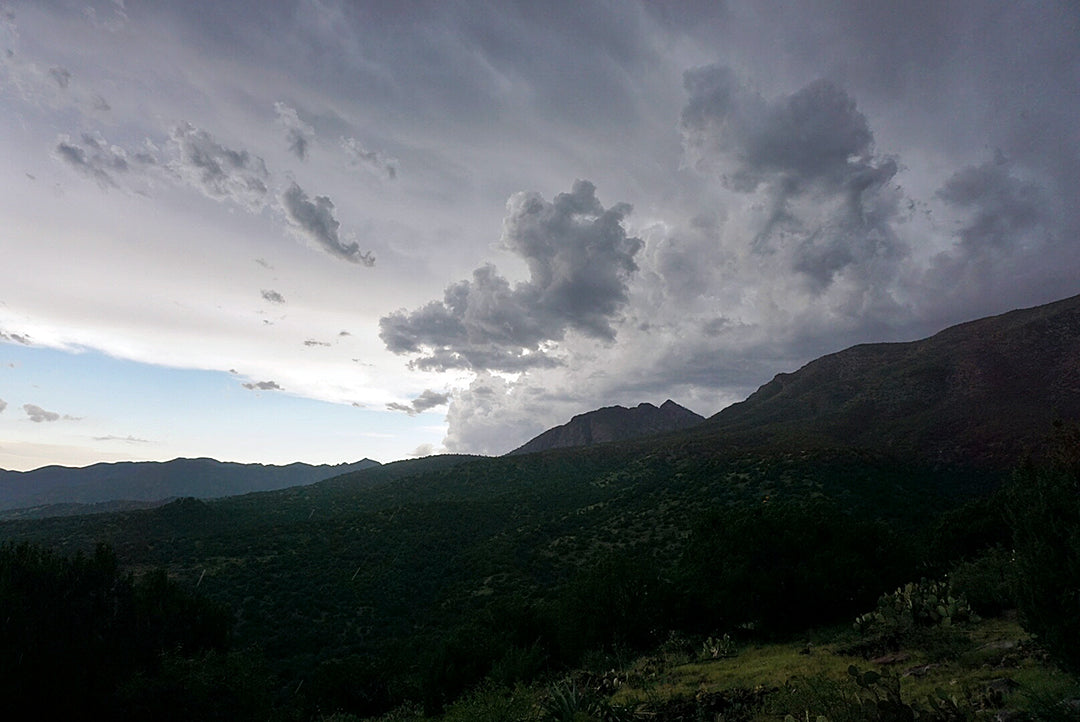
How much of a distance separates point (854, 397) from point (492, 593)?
94432mm

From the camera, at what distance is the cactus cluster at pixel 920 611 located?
17.9m

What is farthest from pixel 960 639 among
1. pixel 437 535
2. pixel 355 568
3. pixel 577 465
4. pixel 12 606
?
pixel 577 465

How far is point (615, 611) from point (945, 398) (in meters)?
96.7

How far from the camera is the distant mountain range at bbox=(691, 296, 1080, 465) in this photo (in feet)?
244

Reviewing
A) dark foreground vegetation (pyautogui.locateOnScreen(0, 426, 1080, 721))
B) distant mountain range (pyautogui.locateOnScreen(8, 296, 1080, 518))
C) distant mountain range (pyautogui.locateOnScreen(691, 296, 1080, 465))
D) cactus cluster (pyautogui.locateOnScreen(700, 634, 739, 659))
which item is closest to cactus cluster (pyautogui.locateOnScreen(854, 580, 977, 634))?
dark foreground vegetation (pyautogui.locateOnScreen(0, 426, 1080, 721))

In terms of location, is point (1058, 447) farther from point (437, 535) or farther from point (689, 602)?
point (437, 535)

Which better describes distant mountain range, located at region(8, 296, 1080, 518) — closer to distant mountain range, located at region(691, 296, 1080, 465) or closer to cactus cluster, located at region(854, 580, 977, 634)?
distant mountain range, located at region(691, 296, 1080, 465)

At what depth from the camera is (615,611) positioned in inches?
1128

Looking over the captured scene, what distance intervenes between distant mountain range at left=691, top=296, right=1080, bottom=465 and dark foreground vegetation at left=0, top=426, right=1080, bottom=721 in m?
16.2

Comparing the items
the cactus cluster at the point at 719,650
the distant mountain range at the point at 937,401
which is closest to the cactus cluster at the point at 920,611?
the cactus cluster at the point at 719,650

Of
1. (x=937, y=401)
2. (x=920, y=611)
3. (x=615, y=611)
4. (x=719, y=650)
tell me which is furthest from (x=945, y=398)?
(x=719, y=650)

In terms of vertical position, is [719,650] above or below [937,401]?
below

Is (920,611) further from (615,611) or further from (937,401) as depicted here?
(937,401)

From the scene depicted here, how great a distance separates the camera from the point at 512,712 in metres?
13.9
